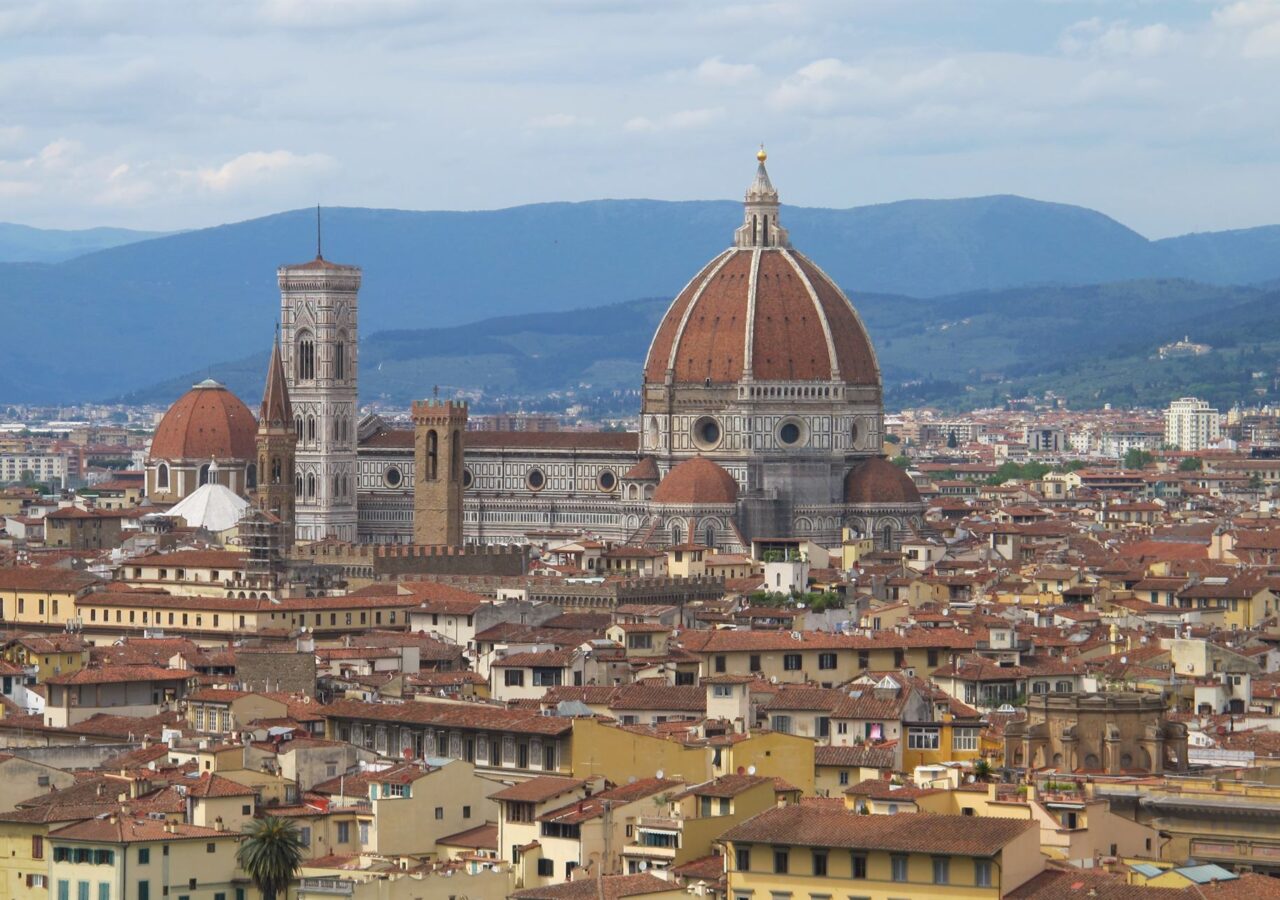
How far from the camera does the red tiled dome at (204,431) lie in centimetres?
15088

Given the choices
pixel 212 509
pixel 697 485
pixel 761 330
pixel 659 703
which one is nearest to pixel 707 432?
pixel 761 330

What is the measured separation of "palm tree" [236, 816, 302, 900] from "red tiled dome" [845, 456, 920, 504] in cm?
8873

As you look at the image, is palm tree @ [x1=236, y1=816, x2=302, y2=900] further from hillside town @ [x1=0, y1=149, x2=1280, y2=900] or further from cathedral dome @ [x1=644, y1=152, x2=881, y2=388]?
cathedral dome @ [x1=644, y1=152, x2=881, y2=388]

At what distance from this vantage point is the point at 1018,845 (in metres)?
35.5

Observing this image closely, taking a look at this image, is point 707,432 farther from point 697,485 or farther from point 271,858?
point 271,858

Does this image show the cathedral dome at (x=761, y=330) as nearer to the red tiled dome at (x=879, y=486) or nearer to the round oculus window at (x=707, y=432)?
the round oculus window at (x=707, y=432)

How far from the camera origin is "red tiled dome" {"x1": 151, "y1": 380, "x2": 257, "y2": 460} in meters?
151

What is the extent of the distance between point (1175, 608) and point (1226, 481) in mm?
112154

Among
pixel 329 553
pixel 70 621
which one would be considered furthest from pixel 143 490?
pixel 70 621

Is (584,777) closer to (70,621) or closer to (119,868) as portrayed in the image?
(119,868)

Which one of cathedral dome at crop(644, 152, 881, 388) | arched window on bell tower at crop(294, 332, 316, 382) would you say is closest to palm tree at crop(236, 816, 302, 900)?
cathedral dome at crop(644, 152, 881, 388)

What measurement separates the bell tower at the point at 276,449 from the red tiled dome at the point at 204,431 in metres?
15.7

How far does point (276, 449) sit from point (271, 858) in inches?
3624

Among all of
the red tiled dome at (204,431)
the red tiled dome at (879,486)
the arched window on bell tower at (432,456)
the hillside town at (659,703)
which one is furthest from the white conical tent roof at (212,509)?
the red tiled dome at (204,431)
